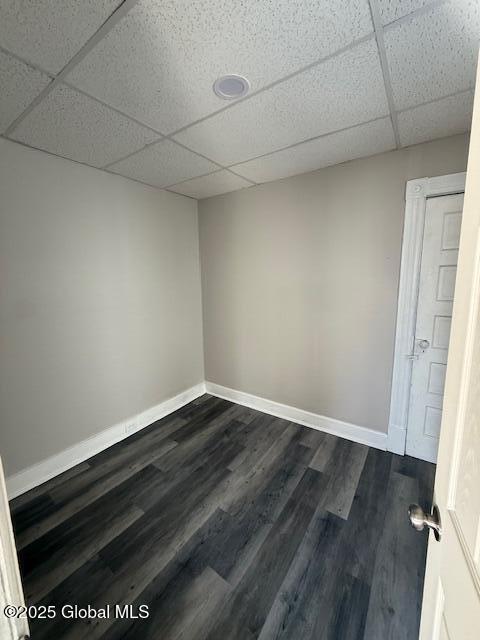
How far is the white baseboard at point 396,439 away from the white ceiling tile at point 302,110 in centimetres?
229

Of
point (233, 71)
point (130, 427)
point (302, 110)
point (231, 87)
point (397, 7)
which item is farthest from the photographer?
point (130, 427)

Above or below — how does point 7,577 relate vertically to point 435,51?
below

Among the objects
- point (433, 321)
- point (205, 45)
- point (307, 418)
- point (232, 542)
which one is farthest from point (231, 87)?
point (307, 418)

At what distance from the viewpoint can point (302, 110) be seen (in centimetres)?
147

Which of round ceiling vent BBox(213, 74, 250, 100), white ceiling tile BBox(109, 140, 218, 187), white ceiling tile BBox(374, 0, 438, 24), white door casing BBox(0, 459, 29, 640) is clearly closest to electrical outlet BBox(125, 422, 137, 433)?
white door casing BBox(0, 459, 29, 640)

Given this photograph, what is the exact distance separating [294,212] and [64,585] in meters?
2.98

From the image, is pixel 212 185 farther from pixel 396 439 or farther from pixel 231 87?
pixel 396 439

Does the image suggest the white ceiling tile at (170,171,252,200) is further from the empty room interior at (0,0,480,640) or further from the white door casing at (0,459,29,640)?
the white door casing at (0,459,29,640)

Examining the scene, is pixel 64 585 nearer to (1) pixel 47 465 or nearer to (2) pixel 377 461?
(1) pixel 47 465

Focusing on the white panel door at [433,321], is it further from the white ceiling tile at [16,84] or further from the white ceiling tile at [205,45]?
the white ceiling tile at [16,84]

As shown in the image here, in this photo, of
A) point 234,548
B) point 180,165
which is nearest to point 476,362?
point 234,548

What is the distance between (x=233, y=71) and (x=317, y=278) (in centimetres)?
164

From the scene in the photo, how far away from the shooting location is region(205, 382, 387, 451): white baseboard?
2.29 m

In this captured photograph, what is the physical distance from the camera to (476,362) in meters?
0.54
